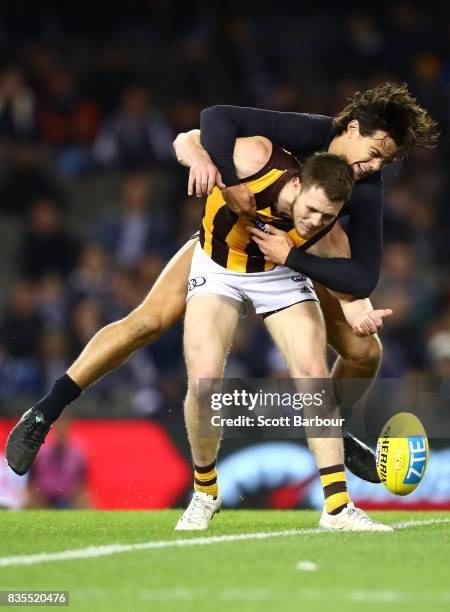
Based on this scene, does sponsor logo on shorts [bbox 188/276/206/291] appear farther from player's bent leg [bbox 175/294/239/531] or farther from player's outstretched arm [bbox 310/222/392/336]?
player's outstretched arm [bbox 310/222/392/336]

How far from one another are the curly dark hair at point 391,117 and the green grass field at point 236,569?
6.19ft

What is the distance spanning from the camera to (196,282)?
21.2ft

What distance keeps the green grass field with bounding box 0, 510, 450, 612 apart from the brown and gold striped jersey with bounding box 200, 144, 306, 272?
1.33 m

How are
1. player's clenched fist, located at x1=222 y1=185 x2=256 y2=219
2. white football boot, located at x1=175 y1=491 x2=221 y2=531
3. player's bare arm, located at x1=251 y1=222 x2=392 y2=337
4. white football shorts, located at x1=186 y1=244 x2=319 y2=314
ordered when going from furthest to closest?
white football shorts, located at x1=186 y1=244 x2=319 y2=314 < white football boot, located at x1=175 y1=491 x2=221 y2=531 < player's bare arm, located at x1=251 y1=222 x2=392 y2=337 < player's clenched fist, located at x1=222 y1=185 x2=256 y2=219

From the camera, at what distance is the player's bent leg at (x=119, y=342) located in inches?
264

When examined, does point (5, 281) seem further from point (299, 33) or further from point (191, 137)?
point (191, 137)

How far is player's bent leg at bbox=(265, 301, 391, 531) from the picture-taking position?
603 cm

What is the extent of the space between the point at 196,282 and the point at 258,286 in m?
0.31

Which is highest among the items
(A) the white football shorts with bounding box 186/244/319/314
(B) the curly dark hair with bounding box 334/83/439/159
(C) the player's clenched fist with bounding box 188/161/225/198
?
(B) the curly dark hair with bounding box 334/83/439/159

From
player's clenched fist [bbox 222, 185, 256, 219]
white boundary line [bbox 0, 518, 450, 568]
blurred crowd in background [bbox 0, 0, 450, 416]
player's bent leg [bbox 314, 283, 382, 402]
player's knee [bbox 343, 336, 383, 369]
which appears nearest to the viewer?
white boundary line [bbox 0, 518, 450, 568]

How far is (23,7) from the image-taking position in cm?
1586

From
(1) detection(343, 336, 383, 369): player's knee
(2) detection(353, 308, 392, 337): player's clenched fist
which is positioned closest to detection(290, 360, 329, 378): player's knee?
(2) detection(353, 308, 392, 337): player's clenched fist

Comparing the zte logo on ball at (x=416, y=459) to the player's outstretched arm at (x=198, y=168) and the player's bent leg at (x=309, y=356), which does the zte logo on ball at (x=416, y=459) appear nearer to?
the player's bent leg at (x=309, y=356)

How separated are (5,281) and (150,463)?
4982mm
